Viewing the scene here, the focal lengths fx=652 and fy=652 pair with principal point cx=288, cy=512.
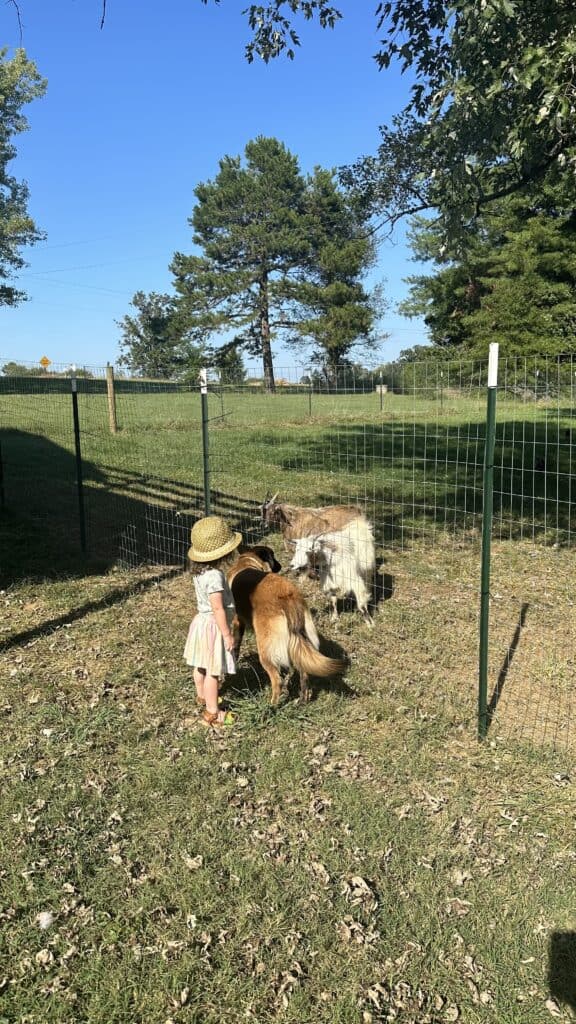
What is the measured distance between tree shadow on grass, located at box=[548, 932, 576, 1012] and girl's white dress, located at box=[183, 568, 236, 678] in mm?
2244

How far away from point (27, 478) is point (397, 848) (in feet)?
37.8

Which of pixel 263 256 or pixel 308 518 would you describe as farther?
pixel 263 256

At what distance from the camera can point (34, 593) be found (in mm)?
6812

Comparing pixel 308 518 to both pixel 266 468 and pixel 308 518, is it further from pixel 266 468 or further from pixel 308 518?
pixel 266 468

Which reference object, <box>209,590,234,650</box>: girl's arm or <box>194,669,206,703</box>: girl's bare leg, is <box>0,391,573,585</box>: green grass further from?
<box>194,669,206,703</box>: girl's bare leg

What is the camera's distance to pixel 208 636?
4188 millimetres

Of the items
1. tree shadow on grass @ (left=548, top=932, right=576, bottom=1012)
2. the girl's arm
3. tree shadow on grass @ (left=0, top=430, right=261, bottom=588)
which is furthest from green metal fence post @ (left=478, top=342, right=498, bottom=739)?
tree shadow on grass @ (left=0, top=430, right=261, bottom=588)

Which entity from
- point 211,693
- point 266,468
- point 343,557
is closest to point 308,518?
point 343,557

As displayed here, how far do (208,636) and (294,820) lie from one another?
124cm

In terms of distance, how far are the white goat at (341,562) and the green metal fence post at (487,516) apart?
6.01 feet

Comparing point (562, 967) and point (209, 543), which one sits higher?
point (209, 543)

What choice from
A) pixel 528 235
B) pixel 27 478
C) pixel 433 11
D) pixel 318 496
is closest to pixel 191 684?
pixel 318 496

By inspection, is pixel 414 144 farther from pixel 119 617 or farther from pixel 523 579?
pixel 119 617

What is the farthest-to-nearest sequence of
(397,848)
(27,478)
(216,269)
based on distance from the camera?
(216,269) → (27,478) → (397,848)
